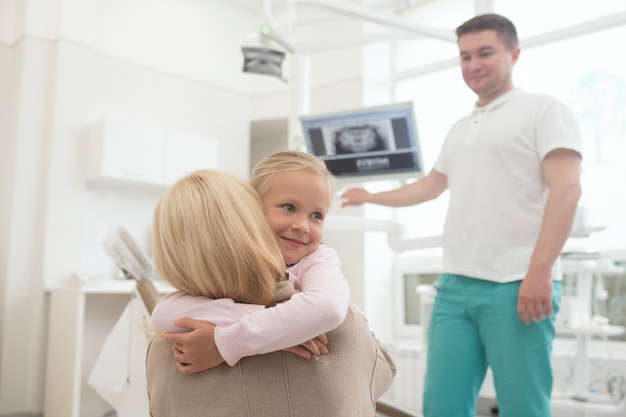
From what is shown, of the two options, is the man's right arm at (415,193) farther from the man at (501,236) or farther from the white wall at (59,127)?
the white wall at (59,127)

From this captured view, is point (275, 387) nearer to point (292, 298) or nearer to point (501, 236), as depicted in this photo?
point (292, 298)

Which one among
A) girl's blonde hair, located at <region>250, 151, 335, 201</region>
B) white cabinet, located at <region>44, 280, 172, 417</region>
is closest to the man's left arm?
girl's blonde hair, located at <region>250, 151, 335, 201</region>

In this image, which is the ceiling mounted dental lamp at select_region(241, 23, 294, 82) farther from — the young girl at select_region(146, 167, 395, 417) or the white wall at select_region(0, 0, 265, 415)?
the white wall at select_region(0, 0, 265, 415)

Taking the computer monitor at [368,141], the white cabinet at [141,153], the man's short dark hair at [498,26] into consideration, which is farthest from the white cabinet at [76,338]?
the man's short dark hair at [498,26]

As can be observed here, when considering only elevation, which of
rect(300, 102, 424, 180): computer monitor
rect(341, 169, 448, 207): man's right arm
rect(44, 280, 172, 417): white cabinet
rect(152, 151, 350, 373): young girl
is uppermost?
rect(300, 102, 424, 180): computer monitor

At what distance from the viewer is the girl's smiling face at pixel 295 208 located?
960 mm

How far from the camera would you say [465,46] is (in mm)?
1721

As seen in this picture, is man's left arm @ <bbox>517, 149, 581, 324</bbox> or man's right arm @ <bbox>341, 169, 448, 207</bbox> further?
man's right arm @ <bbox>341, 169, 448, 207</bbox>

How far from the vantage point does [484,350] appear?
1.65 m

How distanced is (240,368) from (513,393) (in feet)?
3.15

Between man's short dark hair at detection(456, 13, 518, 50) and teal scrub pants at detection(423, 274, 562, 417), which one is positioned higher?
man's short dark hair at detection(456, 13, 518, 50)

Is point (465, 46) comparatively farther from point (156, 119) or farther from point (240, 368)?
point (156, 119)

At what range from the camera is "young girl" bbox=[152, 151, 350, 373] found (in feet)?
2.58

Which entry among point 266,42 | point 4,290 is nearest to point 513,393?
point 266,42
